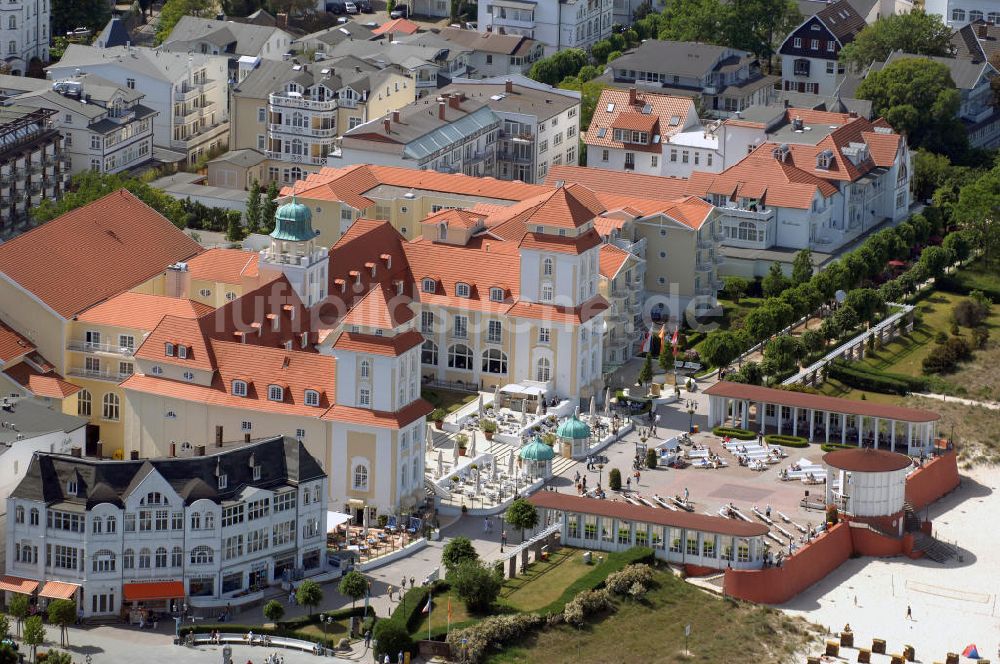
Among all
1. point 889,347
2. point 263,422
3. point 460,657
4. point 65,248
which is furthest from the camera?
point 889,347

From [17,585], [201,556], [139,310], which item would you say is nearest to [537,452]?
[139,310]

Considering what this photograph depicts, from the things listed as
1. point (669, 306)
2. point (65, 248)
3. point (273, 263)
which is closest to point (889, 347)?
point (669, 306)

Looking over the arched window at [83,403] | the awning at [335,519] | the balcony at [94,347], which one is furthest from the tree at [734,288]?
the arched window at [83,403]

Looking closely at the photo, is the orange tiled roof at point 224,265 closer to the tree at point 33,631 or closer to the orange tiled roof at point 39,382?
the orange tiled roof at point 39,382

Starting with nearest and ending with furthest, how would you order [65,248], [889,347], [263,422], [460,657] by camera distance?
[460,657] < [263,422] < [65,248] < [889,347]

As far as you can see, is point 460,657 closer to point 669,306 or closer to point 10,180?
point 669,306

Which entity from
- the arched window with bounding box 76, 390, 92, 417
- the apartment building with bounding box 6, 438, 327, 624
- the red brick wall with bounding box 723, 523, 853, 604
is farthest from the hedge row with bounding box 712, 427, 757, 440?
the arched window with bounding box 76, 390, 92, 417
